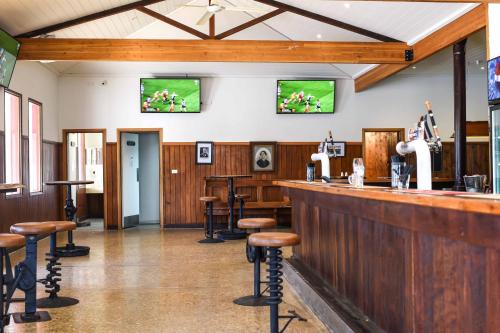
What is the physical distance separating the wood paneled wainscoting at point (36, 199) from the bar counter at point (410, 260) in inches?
212

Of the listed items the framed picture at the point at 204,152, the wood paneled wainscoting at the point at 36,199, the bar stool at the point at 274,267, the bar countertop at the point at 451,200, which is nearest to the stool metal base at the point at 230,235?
the framed picture at the point at 204,152

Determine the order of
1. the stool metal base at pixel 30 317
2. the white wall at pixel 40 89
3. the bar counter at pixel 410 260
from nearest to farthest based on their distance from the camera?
the bar counter at pixel 410 260 → the stool metal base at pixel 30 317 → the white wall at pixel 40 89

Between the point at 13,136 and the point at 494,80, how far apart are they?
284 inches

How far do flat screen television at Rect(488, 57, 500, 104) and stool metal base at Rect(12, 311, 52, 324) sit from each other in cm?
536

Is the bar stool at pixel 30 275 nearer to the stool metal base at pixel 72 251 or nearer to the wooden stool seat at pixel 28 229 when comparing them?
the wooden stool seat at pixel 28 229

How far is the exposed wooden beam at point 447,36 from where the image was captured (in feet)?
23.2

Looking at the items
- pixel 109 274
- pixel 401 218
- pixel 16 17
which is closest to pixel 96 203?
pixel 16 17

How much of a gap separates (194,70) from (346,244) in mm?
8294

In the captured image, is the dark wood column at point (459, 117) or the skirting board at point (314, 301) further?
the dark wood column at point (459, 117)

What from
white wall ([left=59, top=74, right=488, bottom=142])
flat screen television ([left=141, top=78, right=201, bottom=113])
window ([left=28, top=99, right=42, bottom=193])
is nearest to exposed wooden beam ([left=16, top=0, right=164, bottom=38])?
window ([left=28, top=99, right=42, bottom=193])

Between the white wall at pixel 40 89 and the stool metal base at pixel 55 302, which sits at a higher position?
the white wall at pixel 40 89

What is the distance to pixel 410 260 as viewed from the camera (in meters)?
3.22

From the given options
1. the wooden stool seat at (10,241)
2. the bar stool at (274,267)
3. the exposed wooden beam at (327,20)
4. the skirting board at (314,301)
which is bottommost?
the skirting board at (314,301)

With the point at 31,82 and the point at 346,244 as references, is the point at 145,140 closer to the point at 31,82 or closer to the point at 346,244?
the point at 31,82
